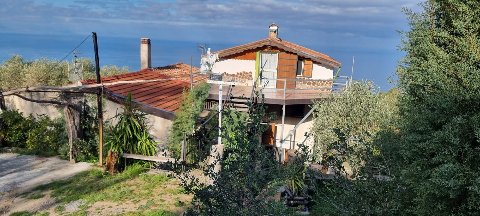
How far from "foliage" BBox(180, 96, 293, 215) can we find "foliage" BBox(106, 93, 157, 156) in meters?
9.97

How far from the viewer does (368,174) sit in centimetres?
617

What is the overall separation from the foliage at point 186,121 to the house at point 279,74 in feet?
8.81

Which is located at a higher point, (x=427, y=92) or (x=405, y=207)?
(x=427, y=92)

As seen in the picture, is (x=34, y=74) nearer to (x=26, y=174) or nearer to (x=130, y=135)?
(x=26, y=174)

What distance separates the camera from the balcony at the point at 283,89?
17516 mm

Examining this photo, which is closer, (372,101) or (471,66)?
(471,66)

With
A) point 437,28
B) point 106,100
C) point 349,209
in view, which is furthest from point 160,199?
point 437,28

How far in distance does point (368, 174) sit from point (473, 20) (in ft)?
11.0

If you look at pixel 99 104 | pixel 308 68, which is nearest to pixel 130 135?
Answer: pixel 99 104

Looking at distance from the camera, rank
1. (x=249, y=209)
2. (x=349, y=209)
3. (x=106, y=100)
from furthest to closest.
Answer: (x=106, y=100)
(x=349, y=209)
(x=249, y=209)

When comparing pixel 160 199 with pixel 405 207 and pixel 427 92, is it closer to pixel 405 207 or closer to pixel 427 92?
pixel 405 207

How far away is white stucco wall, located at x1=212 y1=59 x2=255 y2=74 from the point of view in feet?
68.5

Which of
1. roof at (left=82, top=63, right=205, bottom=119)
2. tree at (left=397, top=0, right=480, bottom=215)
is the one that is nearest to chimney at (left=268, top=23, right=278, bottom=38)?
roof at (left=82, top=63, right=205, bottom=119)

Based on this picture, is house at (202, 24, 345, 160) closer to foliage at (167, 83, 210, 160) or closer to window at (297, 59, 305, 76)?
window at (297, 59, 305, 76)
